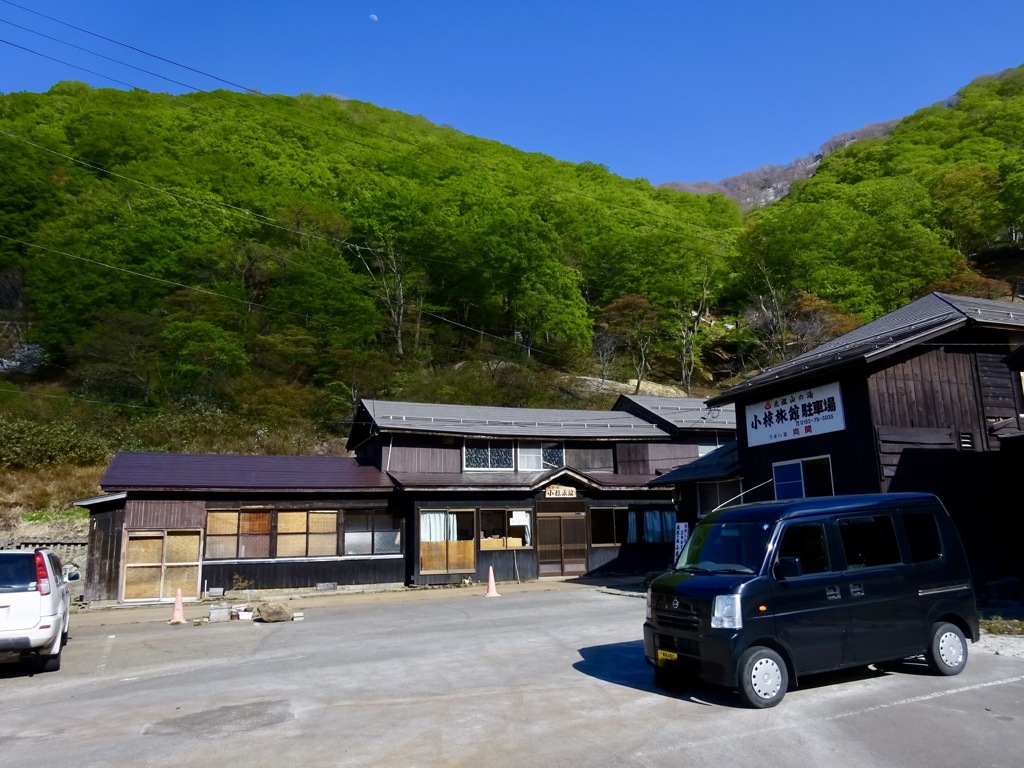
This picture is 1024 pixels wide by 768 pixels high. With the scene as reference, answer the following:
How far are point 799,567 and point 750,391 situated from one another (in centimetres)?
1110

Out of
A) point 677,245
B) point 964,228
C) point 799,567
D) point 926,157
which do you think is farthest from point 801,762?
point 926,157

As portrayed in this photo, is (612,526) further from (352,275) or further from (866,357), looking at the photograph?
(352,275)

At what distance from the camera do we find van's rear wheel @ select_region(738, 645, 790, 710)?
6.68 m

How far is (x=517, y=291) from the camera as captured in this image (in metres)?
48.2

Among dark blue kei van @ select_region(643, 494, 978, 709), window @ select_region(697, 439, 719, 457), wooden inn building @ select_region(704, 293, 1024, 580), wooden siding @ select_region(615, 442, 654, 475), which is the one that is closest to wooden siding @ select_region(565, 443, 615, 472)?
wooden siding @ select_region(615, 442, 654, 475)

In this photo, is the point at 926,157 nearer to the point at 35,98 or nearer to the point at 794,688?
the point at 794,688

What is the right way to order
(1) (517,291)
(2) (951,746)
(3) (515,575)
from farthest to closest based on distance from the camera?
(1) (517,291) → (3) (515,575) → (2) (951,746)

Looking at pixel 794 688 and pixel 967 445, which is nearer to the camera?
pixel 794 688

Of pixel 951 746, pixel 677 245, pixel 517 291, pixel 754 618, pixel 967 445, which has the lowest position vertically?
pixel 951 746

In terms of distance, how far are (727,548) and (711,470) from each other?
497 inches

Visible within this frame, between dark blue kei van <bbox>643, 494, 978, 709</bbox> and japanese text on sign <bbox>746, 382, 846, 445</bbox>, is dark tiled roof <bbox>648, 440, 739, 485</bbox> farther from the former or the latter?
dark blue kei van <bbox>643, 494, 978, 709</bbox>

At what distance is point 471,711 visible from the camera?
702cm

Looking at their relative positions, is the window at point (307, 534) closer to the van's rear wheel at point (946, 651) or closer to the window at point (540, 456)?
the window at point (540, 456)

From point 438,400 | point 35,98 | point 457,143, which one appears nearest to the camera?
point 438,400
